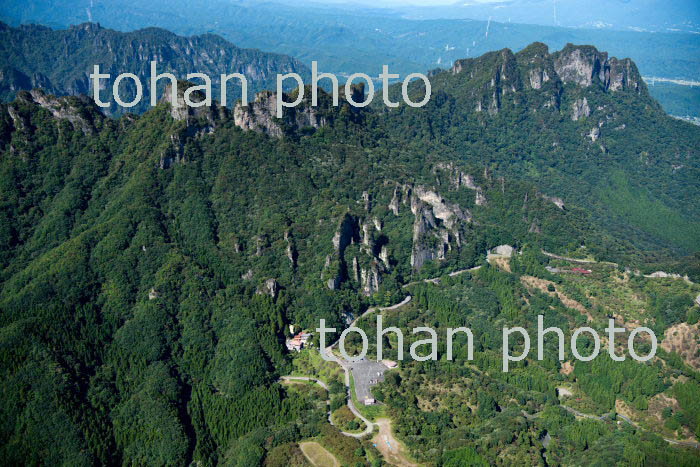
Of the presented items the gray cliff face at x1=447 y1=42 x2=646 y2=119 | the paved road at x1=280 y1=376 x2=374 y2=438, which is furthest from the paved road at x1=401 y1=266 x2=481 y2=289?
the gray cliff face at x1=447 y1=42 x2=646 y2=119

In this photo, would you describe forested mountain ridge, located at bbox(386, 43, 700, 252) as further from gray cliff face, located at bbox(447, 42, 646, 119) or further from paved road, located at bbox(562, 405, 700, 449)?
paved road, located at bbox(562, 405, 700, 449)

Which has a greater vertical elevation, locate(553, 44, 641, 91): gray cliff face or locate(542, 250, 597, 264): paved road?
locate(553, 44, 641, 91): gray cliff face

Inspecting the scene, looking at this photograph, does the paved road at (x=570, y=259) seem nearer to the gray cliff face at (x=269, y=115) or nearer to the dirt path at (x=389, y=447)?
the gray cliff face at (x=269, y=115)

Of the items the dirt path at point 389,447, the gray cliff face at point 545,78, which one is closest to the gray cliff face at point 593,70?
the gray cliff face at point 545,78

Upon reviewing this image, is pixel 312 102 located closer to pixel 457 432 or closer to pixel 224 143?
pixel 224 143

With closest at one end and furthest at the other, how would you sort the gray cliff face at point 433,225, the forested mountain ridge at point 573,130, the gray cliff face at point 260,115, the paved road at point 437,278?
the paved road at point 437,278, the gray cliff face at point 433,225, the gray cliff face at point 260,115, the forested mountain ridge at point 573,130

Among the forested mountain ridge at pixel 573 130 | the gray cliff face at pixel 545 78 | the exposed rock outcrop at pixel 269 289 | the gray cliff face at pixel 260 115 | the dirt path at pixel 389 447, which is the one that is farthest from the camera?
the gray cliff face at pixel 545 78
